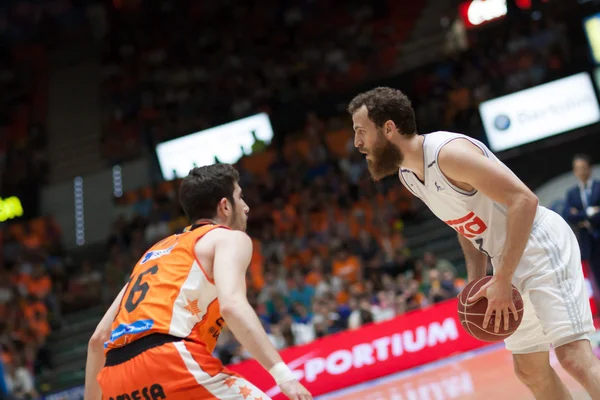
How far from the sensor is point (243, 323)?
7.90 feet

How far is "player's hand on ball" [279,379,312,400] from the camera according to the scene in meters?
2.34

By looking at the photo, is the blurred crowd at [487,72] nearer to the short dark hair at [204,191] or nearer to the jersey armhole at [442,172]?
the jersey armhole at [442,172]

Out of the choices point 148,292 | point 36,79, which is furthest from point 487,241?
point 36,79

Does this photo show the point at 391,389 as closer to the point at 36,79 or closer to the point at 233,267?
the point at 233,267

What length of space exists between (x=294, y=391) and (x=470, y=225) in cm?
137

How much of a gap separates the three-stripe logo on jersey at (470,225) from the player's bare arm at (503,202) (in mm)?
248

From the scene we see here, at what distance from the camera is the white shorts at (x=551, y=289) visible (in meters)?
3.02

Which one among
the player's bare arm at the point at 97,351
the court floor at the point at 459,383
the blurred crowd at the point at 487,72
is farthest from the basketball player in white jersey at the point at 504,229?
the blurred crowd at the point at 487,72

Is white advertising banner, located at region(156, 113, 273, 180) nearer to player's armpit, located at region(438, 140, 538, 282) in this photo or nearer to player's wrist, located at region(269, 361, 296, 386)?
player's armpit, located at region(438, 140, 538, 282)

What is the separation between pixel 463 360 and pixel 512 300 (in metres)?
5.57

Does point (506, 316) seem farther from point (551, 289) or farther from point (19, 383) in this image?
point (19, 383)

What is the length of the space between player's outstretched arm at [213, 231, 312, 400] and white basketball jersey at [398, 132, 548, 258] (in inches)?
43.4

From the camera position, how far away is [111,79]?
17.8 m

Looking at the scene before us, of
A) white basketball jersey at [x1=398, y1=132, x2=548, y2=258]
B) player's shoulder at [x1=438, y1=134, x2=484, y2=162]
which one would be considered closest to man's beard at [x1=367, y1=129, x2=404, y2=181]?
white basketball jersey at [x1=398, y1=132, x2=548, y2=258]
